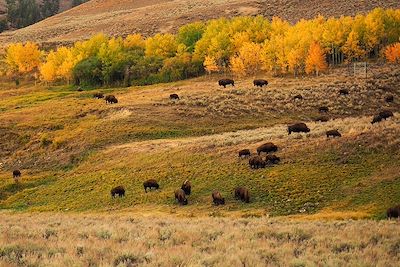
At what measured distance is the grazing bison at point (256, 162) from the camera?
1236 inches

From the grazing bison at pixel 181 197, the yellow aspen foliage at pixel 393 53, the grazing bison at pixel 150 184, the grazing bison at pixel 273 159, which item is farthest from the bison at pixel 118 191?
the yellow aspen foliage at pixel 393 53

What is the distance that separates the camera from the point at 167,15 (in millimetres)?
153625

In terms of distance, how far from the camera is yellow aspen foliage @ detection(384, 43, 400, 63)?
75.5 m

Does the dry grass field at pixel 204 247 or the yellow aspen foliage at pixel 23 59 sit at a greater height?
the yellow aspen foliage at pixel 23 59

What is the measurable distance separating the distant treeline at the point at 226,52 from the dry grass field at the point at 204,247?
208ft

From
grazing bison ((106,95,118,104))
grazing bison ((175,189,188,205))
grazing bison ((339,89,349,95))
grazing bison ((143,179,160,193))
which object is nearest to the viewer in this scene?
grazing bison ((175,189,188,205))

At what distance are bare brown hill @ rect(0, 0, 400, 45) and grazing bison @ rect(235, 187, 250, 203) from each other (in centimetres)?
10496

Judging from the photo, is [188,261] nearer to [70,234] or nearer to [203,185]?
[70,234]

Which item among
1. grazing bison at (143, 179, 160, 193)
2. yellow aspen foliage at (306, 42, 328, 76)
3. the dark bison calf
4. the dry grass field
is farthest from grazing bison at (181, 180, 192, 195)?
yellow aspen foliage at (306, 42, 328, 76)

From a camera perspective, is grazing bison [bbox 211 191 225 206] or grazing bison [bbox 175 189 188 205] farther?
grazing bison [bbox 175 189 188 205]

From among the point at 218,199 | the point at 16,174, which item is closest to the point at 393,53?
the point at 218,199

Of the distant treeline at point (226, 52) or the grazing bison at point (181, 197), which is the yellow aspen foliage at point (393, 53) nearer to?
the distant treeline at point (226, 52)

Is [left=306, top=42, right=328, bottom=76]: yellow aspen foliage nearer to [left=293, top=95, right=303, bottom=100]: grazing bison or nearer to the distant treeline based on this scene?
the distant treeline

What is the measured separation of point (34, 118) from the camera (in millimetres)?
60250
